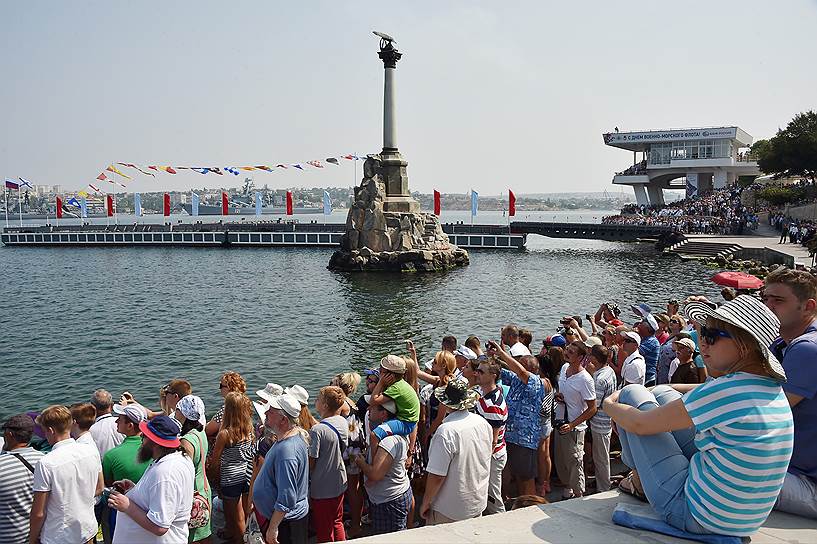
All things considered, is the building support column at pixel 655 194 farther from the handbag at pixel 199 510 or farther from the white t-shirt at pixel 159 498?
the white t-shirt at pixel 159 498

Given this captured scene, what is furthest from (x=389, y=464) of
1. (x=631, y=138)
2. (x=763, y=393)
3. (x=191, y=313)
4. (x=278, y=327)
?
(x=631, y=138)

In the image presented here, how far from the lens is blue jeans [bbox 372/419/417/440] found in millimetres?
5086

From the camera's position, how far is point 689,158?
75500 millimetres

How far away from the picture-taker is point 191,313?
86.2ft

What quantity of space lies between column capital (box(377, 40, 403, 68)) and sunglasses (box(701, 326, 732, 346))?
45685mm

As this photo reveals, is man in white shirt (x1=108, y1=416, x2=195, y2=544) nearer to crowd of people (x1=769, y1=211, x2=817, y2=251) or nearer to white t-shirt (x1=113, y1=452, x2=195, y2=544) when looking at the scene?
white t-shirt (x1=113, y1=452, x2=195, y2=544)

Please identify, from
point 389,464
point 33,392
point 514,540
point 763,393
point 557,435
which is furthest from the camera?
point 33,392

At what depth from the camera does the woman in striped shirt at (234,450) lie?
215 inches

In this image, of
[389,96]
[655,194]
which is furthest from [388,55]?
[655,194]

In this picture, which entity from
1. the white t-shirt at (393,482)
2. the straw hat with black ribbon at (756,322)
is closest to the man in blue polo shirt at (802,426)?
the straw hat with black ribbon at (756,322)

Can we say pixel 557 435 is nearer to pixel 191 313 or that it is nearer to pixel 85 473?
pixel 85 473

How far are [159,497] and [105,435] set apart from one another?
1.91 meters

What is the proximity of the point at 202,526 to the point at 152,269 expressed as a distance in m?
43.5

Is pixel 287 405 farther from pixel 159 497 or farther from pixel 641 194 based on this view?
pixel 641 194
